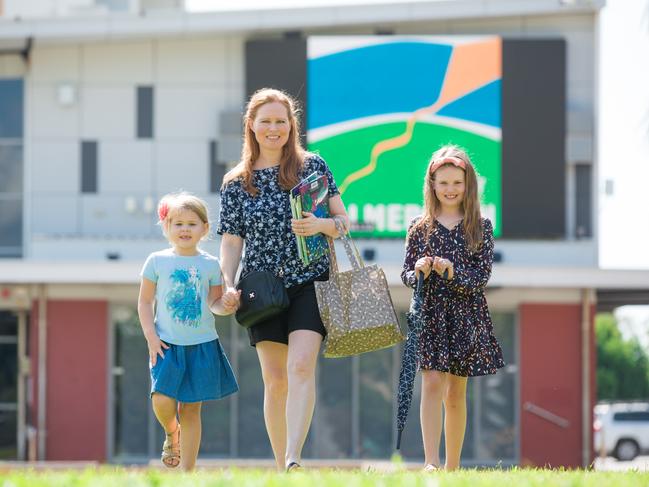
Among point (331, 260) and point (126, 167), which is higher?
point (126, 167)

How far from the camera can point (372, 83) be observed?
2364 centimetres

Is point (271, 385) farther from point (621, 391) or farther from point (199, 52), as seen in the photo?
Result: point (621, 391)

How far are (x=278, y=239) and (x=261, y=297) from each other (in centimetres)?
39

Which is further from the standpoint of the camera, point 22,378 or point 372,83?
point 22,378

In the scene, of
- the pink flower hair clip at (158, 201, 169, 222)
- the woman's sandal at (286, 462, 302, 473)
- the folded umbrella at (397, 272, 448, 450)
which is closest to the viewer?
the woman's sandal at (286, 462, 302, 473)

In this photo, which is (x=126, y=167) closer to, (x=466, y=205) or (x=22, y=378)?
(x=22, y=378)

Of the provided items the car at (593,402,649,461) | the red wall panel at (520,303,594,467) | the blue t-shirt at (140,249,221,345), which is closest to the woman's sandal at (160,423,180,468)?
the blue t-shirt at (140,249,221,345)

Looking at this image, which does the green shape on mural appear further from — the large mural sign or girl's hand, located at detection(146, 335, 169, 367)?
girl's hand, located at detection(146, 335, 169, 367)

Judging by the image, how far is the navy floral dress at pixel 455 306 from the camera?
754cm

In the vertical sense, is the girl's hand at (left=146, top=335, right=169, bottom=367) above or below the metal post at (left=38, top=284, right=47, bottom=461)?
above

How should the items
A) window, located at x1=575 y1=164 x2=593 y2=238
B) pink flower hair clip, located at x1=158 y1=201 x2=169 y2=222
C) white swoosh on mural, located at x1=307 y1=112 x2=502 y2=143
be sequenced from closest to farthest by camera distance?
1. pink flower hair clip, located at x1=158 y1=201 x2=169 y2=222
2. white swoosh on mural, located at x1=307 y1=112 x2=502 y2=143
3. window, located at x1=575 y1=164 x2=593 y2=238

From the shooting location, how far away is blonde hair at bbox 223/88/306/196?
297 inches

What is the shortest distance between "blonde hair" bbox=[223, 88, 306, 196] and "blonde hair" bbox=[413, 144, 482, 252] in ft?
2.48

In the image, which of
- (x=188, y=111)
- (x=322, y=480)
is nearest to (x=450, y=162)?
(x=322, y=480)
